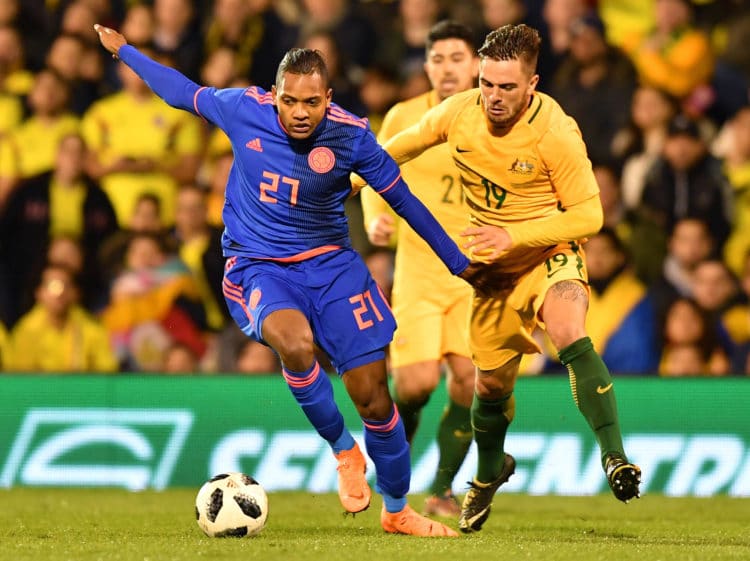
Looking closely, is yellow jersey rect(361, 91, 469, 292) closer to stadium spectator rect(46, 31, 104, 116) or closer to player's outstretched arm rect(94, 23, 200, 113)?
player's outstretched arm rect(94, 23, 200, 113)

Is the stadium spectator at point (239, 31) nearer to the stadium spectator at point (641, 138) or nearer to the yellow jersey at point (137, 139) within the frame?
the yellow jersey at point (137, 139)

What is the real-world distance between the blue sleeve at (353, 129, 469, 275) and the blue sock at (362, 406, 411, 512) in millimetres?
821

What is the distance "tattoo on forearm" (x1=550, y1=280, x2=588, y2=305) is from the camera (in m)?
5.94

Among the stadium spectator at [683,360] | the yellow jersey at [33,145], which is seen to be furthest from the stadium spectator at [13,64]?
the stadium spectator at [683,360]

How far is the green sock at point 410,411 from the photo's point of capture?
303 inches

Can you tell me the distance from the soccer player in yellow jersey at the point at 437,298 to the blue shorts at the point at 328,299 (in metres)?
1.49

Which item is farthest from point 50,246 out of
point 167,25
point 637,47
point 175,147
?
point 637,47

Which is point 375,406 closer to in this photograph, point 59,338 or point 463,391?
point 463,391

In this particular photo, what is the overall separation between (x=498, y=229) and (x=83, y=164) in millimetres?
5582

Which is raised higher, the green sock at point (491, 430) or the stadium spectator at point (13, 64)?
the stadium spectator at point (13, 64)

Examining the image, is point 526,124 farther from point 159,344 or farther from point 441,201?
point 159,344

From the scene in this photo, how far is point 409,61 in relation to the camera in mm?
10609

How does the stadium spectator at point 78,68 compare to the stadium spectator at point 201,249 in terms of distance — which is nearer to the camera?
the stadium spectator at point 201,249

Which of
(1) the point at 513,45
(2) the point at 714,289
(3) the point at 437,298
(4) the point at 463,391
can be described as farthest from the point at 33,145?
(1) the point at 513,45
